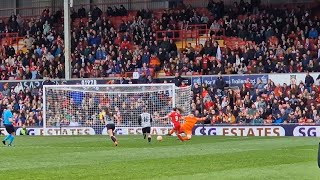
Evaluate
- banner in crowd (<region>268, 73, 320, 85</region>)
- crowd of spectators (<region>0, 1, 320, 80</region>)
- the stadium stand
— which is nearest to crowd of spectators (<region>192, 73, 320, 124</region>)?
the stadium stand

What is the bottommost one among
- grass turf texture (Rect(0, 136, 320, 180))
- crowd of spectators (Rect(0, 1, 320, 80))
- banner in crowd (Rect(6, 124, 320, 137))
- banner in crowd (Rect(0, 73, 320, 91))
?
banner in crowd (Rect(6, 124, 320, 137))

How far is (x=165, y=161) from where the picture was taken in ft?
76.5

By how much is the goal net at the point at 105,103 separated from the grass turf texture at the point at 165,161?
30.6 feet

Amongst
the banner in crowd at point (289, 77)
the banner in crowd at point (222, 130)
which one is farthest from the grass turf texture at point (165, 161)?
the banner in crowd at point (289, 77)

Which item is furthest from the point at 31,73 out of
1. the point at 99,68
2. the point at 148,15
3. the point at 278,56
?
the point at 278,56

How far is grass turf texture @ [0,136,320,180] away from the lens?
19344mm

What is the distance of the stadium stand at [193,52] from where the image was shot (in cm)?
4156

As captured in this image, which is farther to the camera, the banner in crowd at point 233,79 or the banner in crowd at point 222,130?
the banner in crowd at point 233,79

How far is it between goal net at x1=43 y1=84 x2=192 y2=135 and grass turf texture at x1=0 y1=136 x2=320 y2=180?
367 inches

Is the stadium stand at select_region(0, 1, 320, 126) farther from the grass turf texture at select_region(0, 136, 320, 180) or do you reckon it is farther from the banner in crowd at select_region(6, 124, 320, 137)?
the grass turf texture at select_region(0, 136, 320, 180)

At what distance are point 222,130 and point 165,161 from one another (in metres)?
17.7

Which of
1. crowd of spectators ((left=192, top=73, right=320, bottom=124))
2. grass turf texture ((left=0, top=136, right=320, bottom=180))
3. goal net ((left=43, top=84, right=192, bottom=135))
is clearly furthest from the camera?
goal net ((left=43, top=84, right=192, bottom=135))

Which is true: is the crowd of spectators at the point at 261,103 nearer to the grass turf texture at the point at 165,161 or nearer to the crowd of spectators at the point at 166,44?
the crowd of spectators at the point at 166,44

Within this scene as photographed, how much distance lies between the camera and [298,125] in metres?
38.9
